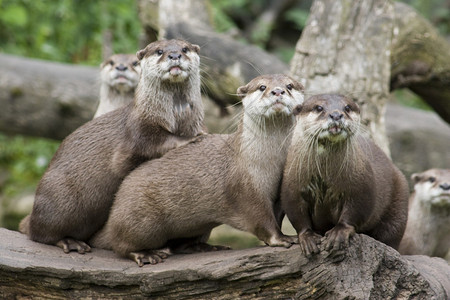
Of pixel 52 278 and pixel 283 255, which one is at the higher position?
pixel 283 255

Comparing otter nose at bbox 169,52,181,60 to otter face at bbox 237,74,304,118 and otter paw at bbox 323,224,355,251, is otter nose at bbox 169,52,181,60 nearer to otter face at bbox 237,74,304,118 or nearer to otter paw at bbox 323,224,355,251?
otter face at bbox 237,74,304,118

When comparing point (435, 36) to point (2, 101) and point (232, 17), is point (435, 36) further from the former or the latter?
point (232, 17)

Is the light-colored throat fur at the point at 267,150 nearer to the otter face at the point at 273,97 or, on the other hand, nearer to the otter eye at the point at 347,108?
the otter face at the point at 273,97

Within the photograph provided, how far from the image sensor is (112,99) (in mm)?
5422

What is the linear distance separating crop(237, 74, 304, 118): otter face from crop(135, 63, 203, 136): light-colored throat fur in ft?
1.68

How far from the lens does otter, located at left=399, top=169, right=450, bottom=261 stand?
5680mm

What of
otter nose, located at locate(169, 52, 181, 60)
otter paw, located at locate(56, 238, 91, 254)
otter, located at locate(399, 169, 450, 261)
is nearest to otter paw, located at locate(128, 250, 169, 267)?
otter paw, located at locate(56, 238, 91, 254)

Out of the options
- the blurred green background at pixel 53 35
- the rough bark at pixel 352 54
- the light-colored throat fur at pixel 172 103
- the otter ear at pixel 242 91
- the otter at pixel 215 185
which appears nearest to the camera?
the otter at pixel 215 185

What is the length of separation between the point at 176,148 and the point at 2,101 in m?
4.09

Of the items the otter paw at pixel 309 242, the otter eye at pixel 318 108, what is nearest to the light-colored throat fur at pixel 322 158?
the otter eye at pixel 318 108

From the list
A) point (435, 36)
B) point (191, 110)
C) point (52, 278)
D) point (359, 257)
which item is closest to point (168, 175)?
point (191, 110)

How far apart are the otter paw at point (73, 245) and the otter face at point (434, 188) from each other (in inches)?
113

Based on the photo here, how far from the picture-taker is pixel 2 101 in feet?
24.8

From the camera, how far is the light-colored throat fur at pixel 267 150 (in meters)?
3.74
